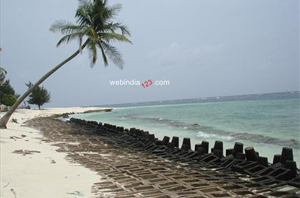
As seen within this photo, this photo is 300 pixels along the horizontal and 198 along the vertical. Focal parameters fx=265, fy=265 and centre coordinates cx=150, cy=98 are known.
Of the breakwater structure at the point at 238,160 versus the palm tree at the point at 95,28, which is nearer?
the breakwater structure at the point at 238,160

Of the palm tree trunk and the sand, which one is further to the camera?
the palm tree trunk

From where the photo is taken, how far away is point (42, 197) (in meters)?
5.04

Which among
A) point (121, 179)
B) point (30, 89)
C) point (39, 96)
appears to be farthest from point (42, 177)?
point (39, 96)

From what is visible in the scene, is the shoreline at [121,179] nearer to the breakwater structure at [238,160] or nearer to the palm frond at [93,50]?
the breakwater structure at [238,160]

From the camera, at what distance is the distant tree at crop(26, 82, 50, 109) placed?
6054cm

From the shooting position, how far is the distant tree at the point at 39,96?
60.5 metres

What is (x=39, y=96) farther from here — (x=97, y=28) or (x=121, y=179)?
(x=121, y=179)

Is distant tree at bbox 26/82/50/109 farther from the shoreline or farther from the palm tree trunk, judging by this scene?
the shoreline

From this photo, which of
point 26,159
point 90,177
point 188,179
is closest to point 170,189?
point 188,179

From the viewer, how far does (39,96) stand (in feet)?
200

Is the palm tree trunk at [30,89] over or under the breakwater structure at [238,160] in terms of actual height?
over

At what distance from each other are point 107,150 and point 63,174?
4.00 metres

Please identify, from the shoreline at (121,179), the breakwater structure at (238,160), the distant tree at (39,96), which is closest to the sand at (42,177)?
the shoreline at (121,179)

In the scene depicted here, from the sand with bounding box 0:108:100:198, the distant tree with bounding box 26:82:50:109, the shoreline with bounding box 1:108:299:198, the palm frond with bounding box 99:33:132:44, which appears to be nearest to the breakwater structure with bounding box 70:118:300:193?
the shoreline with bounding box 1:108:299:198
